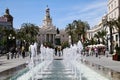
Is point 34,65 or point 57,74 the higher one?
point 34,65

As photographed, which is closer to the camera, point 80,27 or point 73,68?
point 73,68

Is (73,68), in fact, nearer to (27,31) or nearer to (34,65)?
(34,65)

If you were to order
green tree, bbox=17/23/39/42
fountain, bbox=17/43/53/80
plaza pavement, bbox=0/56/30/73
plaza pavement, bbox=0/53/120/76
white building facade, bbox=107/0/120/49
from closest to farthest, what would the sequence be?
1. fountain, bbox=17/43/53/80
2. plaza pavement, bbox=0/53/120/76
3. plaza pavement, bbox=0/56/30/73
4. white building facade, bbox=107/0/120/49
5. green tree, bbox=17/23/39/42

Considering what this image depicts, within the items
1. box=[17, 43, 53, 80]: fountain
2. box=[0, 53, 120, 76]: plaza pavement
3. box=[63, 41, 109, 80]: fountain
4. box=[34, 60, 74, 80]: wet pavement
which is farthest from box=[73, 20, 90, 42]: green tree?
box=[34, 60, 74, 80]: wet pavement

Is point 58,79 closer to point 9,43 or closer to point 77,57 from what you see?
point 77,57

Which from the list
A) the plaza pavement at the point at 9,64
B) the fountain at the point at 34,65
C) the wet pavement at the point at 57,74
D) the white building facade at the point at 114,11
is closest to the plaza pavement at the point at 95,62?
the plaza pavement at the point at 9,64

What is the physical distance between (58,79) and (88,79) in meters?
1.44

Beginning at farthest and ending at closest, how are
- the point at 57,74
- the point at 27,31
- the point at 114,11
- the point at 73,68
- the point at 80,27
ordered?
the point at 27,31 < the point at 80,27 < the point at 114,11 < the point at 73,68 < the point at 57,74

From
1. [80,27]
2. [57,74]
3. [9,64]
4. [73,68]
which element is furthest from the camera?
[80,27]

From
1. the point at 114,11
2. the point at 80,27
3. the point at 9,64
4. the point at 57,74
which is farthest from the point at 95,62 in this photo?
the point at 80,27

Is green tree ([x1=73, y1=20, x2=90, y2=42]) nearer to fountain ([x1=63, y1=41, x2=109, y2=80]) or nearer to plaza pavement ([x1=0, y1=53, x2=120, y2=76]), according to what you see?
plaza pavement ([x1=0, y1=53, x2=120, y2=76])

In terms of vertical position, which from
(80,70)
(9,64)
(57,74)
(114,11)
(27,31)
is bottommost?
(57,74)

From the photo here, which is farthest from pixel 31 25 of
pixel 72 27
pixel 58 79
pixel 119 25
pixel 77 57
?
pixel 58 79

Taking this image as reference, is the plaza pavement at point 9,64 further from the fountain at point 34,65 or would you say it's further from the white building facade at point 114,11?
the white building facade at point 114,11
